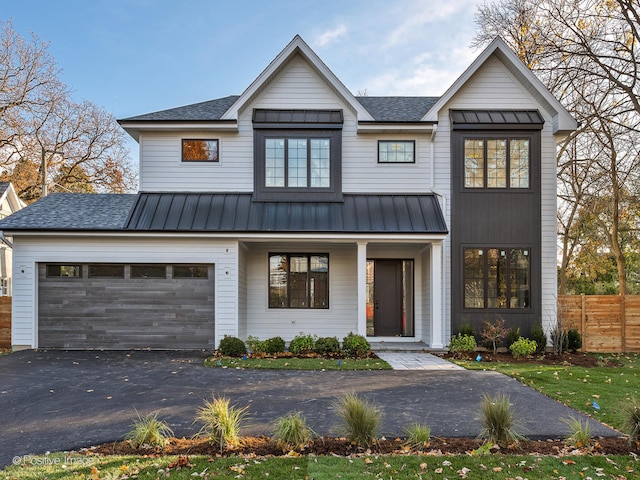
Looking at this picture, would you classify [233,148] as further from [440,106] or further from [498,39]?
[498,39]

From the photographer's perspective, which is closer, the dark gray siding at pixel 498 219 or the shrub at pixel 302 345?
the shrub at pixel 302 345

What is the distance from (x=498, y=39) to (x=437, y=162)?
382 cm

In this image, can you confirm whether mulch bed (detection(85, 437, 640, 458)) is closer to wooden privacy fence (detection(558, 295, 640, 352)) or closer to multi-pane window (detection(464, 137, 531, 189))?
multi-pane window (detection(464, 137, 531, 189))

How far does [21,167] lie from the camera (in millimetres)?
25391

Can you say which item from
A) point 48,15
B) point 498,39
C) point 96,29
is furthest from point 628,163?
point 48,15

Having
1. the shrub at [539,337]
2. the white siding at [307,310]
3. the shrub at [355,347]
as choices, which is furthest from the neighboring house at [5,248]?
the shrub at [539,337]

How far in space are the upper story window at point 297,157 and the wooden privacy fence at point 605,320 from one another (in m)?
7.90

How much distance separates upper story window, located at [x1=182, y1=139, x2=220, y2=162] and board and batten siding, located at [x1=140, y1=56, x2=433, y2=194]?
0.15 metres

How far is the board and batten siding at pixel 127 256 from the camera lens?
11.2 meters

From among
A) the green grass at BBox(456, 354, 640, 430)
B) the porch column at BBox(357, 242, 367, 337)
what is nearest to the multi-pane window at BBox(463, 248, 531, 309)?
the green grass at BBox(456, 354, 640, 430)

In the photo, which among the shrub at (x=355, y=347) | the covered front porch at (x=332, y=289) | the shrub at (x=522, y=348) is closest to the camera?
the shrub at (x=355, y=347)

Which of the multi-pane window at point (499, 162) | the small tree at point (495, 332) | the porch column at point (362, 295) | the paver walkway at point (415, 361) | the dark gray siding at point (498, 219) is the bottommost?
the paver walkway at point (415, 361)

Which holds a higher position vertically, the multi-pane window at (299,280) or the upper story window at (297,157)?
the upper story window at (297,157)

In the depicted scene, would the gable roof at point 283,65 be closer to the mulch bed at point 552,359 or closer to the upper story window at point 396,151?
the upper story window at point 396,151
